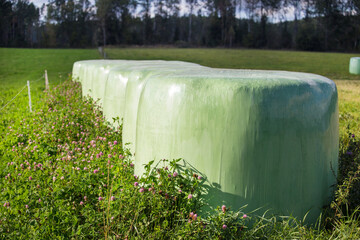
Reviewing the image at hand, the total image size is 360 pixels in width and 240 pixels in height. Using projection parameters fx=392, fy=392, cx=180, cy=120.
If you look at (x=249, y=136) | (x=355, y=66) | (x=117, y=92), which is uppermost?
(x=355, y=66)

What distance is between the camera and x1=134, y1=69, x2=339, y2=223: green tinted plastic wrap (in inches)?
111

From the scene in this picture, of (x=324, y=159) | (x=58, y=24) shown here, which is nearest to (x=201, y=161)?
(x=324, y=159)

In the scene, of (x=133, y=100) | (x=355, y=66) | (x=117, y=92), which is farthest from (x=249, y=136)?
(x=355, y=66)

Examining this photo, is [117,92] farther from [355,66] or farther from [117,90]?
[355,66]

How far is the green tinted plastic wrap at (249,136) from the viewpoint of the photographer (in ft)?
9.24

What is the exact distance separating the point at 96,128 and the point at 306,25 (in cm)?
5943

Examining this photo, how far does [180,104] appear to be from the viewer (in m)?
2.95

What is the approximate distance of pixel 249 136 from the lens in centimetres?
281

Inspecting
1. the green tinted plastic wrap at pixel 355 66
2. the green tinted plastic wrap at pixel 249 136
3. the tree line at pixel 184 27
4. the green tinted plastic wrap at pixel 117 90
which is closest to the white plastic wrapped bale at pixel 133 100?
the green tinted plastic wrap at pixel 117 90

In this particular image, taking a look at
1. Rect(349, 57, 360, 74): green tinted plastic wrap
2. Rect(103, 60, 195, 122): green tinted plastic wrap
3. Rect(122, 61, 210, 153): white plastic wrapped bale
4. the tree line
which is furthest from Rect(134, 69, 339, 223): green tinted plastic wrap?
the tree line

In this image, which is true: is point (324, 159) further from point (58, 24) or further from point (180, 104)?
point (58, 24)

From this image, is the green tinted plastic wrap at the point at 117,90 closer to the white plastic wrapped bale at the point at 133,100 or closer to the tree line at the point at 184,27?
the white plastic wrapped bale at the point at 133,100

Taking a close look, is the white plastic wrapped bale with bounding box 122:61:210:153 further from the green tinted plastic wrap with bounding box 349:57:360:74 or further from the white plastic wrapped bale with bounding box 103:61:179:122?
the green tinted plastic wrap with bounding box 349:57:360:74

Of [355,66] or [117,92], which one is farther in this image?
[355,66]
